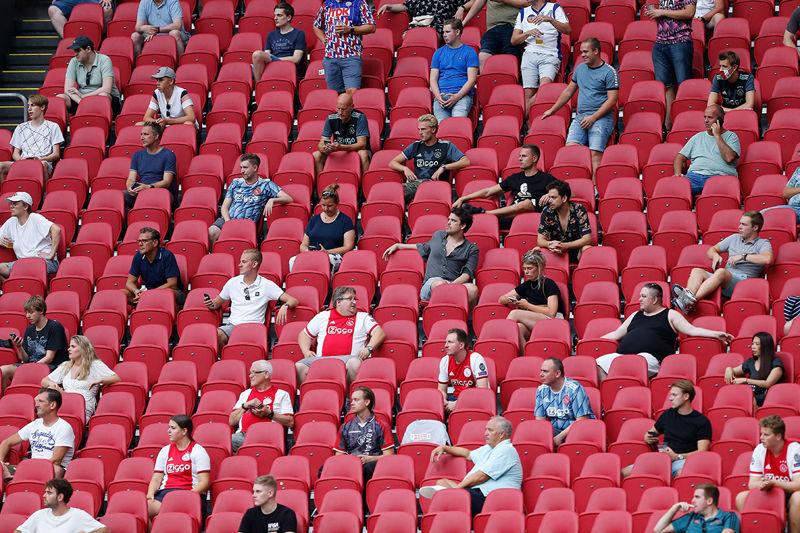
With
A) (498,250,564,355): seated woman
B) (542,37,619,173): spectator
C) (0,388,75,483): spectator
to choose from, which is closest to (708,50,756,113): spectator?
(542,37,619,173): spectator

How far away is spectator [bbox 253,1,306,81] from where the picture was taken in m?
12.1

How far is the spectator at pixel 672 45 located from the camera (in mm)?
11117

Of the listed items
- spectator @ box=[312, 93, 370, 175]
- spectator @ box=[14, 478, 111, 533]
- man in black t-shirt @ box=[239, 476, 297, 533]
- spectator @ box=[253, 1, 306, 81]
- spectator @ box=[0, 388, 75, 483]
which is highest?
spectator @ box=[253, 1, 306, 81]

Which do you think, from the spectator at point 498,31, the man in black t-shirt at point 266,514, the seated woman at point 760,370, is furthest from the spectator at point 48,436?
→ the spectator at point 498,31

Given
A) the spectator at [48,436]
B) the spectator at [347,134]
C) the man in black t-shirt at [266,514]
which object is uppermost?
the spectator at [347,134]

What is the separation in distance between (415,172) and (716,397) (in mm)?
3553

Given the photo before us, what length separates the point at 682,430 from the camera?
309 inches

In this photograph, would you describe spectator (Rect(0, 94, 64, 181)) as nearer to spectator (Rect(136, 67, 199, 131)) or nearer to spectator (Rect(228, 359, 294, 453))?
spectator (Rect(136, 67, 199, 131))

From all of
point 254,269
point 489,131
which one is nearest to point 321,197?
point 254,269

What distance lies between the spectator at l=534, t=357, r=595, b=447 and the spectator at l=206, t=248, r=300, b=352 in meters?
2.19

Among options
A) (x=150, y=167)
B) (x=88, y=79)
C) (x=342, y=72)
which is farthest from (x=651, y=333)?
(x=88, y=79)

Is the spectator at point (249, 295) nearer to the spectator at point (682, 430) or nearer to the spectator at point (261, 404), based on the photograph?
the spectator at point (261, 404)

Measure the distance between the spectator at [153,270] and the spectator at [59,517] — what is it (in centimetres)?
247

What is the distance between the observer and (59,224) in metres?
10.9
